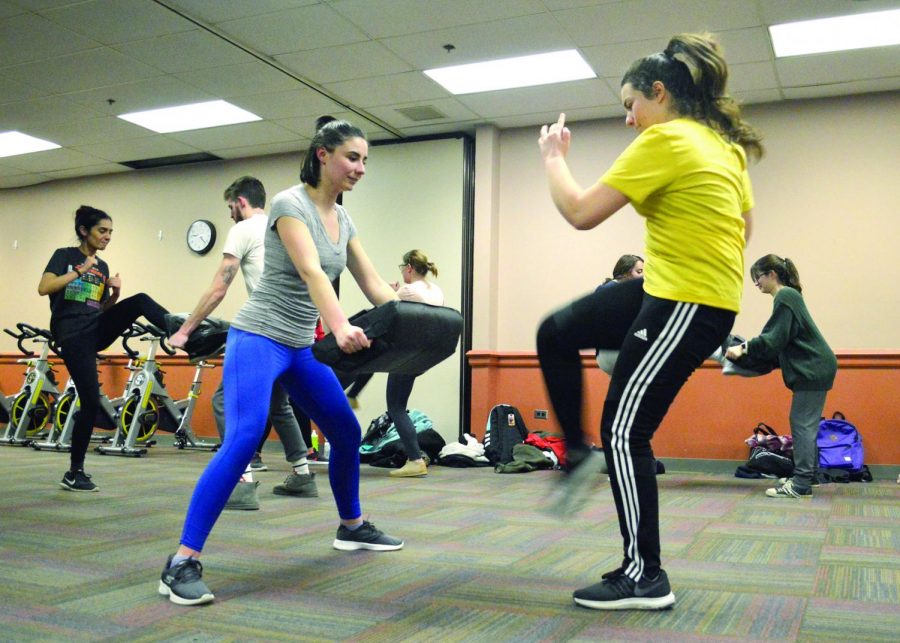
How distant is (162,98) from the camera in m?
6.75

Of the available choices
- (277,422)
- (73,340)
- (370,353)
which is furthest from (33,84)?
(370,353)

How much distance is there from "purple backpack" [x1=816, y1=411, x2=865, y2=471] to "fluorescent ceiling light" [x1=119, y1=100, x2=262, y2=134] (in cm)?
505

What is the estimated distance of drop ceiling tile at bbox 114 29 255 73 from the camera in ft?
18.3

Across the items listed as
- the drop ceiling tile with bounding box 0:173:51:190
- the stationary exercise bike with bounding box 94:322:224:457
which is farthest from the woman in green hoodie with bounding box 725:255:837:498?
the drop ceiling tile with bounding box 0:173:51:190

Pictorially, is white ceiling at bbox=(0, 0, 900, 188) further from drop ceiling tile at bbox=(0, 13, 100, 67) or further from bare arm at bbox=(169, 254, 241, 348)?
bare arm at bbox=(169, 254, 241, 348)

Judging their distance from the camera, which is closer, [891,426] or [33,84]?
[891,426]

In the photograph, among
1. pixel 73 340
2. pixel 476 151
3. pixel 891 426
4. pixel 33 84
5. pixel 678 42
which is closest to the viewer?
pixel 678 42

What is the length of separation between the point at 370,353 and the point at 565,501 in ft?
1.93

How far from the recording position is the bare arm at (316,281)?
2025 mm

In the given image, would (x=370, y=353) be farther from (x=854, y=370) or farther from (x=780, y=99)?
(x=780, y=99)

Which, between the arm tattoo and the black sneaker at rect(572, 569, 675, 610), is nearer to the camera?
the black sneaker at rect(572, 569, 675, 610)

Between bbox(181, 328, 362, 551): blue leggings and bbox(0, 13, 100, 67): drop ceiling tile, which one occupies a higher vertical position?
bbox(0, 13, 100, 67): drop ceiling tile

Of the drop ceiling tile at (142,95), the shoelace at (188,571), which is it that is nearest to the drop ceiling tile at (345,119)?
the drop ceiling tile at (142,95)

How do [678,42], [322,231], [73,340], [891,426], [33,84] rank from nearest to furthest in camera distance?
1. [678,42]
2. [322,231]
3. [73,340]
4. [891,426]
5. [33,84]
